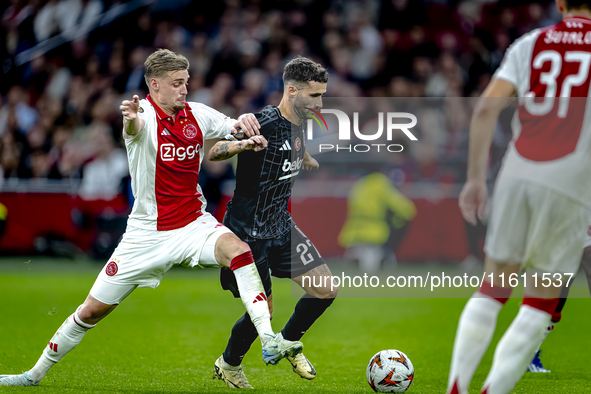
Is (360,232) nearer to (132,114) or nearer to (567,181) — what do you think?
(132,114)

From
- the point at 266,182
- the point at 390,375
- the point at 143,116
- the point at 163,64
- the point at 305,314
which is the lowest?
the point at 390,375

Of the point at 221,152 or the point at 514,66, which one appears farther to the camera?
the point at 221,152

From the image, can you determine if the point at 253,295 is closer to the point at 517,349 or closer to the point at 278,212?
the point at 278,212

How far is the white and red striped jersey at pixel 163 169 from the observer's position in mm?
4930

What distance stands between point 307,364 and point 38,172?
10.1 m

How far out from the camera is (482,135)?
3.41m

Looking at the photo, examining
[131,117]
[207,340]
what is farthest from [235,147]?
[207,340]

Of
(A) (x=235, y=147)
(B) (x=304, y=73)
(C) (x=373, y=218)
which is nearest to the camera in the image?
(A) (x=235, y=147)

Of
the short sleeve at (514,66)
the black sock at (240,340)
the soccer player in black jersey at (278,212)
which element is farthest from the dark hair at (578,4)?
the black sock at (240,340)

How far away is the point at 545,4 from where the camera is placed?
1585 cm

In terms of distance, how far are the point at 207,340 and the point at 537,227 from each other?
15.6 feet

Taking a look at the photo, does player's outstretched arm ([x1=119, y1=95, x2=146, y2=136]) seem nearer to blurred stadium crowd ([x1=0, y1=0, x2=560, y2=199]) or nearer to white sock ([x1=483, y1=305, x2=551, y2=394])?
white sock ([x1=483, y1=305, x2=551, y2=394])

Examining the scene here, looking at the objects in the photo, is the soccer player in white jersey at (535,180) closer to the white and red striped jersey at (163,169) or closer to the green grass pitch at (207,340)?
the green grass pitch at (207,340)

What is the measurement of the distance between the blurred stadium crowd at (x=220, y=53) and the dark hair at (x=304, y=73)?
8323mm
